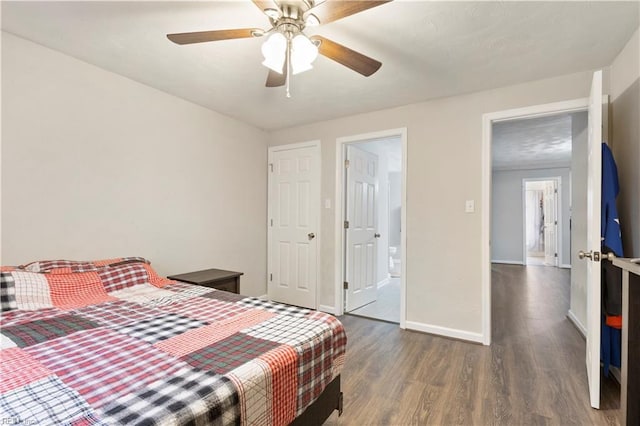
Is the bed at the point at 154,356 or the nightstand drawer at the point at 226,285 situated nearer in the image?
the bed at the point at 154,356

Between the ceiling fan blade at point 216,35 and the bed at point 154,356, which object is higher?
the ceiling fan blade at point 216,35

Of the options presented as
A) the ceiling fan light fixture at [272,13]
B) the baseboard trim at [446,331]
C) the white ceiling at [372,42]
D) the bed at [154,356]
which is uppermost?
the white ceiling at [372,42]

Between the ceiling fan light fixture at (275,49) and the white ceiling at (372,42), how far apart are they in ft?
1.31

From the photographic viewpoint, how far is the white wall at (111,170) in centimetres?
202

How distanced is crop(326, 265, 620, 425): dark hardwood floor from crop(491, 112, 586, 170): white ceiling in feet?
7.20

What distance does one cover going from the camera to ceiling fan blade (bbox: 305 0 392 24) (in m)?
1.27

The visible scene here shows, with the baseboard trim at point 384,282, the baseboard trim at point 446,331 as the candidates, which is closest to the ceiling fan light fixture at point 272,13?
the baseboard trim at point 446,331

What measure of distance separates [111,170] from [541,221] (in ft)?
34.3

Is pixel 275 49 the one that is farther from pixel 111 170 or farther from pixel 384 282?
pixel 384 282

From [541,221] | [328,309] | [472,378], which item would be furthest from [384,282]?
[541,221]

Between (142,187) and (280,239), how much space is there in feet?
5.80

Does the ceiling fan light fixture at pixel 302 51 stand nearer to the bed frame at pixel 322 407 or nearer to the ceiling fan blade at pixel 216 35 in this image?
the ceiling fan blade at pixel 216 35

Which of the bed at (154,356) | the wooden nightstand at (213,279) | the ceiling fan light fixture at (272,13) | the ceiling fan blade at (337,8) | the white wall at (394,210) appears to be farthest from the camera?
the white wall at (394,210)

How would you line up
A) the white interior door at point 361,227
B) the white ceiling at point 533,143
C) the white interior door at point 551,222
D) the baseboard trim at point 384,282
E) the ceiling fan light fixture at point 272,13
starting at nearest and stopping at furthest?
the ceiling fan light fixture at point 272,13 → the white interior door at point 361,227 → the white ceiling at point 533,143 → the baseboard trim at point 384,282 → the white interior door at point 551,222
